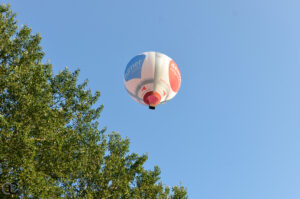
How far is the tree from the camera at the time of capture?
14000 mm

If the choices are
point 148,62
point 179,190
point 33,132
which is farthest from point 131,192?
point 148,62

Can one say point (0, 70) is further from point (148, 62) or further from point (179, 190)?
point (179, 190)

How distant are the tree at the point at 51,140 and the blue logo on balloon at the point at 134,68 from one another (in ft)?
16.3

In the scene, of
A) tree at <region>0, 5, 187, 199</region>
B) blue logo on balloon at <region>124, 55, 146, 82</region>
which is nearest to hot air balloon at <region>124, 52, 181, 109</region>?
blue logo on balloon at <region>124, 55, 146, 82</region>

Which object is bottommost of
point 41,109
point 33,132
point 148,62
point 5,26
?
point 33,132

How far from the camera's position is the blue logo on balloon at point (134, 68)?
14.4 m

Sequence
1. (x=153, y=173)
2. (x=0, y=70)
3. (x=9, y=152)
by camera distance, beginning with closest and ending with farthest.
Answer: (x=9, y=152)
(x=0, y=70)
(x=153, y=173)

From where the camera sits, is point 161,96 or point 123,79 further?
point 123,79

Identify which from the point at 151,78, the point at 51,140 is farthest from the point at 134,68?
the point at 51,140

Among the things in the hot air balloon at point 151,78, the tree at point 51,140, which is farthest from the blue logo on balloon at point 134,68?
the tree at point 51,140

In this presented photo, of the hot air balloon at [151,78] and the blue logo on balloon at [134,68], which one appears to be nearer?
the hot air balloon at [151,78]

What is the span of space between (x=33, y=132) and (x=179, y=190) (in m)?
12.5

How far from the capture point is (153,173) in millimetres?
21344

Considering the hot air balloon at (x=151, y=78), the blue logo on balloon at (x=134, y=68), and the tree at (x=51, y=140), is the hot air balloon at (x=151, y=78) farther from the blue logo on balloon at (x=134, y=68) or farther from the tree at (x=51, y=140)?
the tree at (x=51, y=140)
